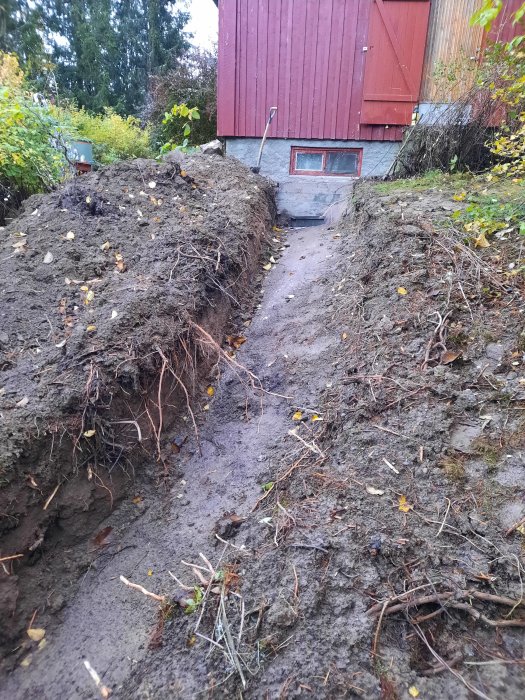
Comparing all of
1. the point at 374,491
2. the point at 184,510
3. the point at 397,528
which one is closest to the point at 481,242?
the point at 374,491

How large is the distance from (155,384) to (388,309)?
190 centimetres

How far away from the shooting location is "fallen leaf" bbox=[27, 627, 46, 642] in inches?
87.4

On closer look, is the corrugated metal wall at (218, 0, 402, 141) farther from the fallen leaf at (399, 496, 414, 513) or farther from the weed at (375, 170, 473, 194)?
the fallen leaf at (399, 496, 414, 513)

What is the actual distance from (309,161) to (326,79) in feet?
4.48

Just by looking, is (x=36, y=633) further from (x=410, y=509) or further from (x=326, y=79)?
(x=326, y=79)

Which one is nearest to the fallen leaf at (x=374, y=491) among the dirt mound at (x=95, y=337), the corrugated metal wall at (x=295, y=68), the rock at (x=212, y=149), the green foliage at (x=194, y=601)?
the green foliage at (x=194, y=601)

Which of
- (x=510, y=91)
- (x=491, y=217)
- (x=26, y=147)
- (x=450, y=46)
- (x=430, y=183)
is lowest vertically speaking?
(x=491, y=217)

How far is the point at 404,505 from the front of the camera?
215 cm

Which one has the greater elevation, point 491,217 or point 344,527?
point 491,217

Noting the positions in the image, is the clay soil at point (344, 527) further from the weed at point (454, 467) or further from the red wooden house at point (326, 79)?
the red wooden house at point (326, 79)

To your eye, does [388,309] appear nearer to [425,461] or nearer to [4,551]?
[425,461]

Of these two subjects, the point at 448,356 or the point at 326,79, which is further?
the point at 326,79

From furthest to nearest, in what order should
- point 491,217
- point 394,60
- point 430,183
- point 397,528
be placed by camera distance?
point 394,60 → point 430,183 → point 491,217 → point 397,528

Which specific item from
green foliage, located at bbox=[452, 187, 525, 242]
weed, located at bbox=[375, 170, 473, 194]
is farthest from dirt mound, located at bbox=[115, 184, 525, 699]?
weed, located at bbox=[375, 170, 473, 194]
